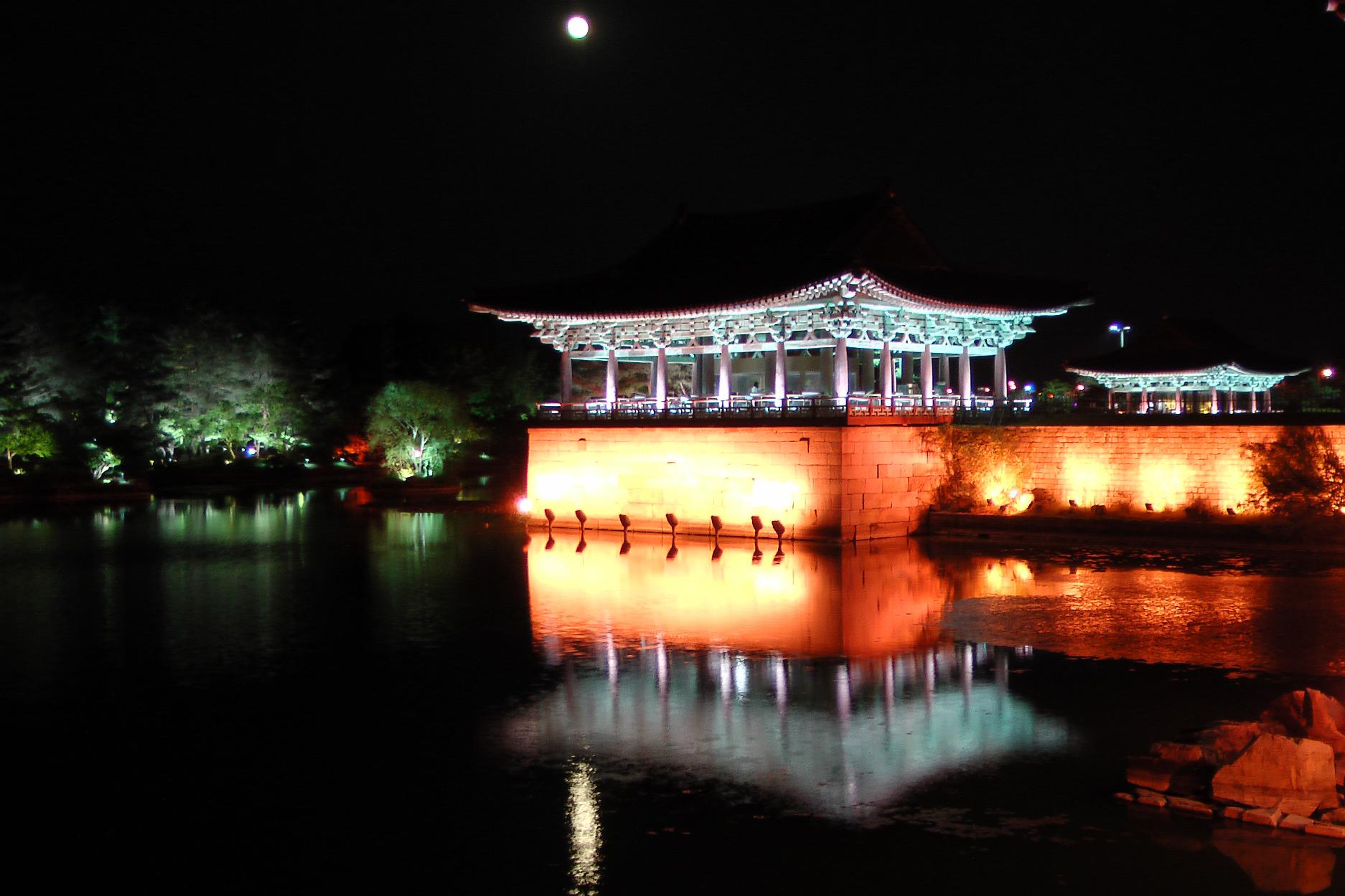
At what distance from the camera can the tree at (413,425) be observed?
167ft

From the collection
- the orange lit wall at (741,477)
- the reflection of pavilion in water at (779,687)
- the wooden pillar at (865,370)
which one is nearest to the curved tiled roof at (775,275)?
the wooden pillar at (865,370)

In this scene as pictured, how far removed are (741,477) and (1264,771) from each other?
2227 cm

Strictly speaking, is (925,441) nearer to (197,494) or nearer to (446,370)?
(197,494)

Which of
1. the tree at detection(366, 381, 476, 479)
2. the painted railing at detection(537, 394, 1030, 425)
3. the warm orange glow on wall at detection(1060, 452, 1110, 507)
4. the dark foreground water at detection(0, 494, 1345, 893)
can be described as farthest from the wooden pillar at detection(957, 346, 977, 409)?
the tree at detection(366, 381, 476, 479)

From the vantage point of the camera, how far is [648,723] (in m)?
12.7

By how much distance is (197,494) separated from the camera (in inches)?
2141

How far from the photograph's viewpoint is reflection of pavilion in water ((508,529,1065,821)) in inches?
441

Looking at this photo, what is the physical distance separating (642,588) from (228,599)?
7.70 metres

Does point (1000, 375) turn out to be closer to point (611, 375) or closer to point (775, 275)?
point (775, 275)

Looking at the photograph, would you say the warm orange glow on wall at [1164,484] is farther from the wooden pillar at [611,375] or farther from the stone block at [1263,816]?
the stone block at [1263,816]

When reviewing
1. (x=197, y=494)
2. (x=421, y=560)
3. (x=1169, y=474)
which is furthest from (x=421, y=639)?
(x=197, y=494)

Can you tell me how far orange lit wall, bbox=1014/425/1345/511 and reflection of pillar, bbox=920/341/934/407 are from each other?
2533 millimetres

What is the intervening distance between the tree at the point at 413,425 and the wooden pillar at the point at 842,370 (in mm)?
24606

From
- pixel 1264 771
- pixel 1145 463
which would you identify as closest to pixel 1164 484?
pixel 1145 463
